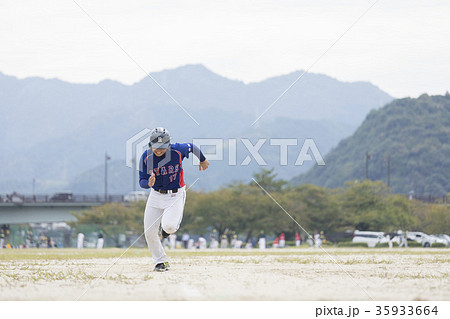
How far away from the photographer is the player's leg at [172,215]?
1276cm

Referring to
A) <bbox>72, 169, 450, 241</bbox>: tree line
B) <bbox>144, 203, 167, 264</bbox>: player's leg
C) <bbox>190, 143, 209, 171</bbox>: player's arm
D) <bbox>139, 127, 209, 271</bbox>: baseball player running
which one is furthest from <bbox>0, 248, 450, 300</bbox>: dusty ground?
<bbox>72, 169, 450, 241</bbox>: tree line

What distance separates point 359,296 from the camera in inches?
325

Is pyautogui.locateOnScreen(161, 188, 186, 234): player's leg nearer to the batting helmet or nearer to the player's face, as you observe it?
the player's face

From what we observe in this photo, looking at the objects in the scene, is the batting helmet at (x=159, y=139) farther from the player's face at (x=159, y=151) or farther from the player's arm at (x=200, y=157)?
the player's arm at (x=200, y=157)

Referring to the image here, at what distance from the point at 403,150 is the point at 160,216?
143m

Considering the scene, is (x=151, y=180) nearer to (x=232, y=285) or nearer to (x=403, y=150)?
(x=232, y=285)

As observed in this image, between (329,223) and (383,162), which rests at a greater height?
→ (383,162)

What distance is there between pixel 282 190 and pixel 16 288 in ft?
240

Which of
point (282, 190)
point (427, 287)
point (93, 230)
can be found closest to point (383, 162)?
point (282, 190)

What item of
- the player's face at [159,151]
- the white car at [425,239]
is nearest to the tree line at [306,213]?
the white car at [425,239]

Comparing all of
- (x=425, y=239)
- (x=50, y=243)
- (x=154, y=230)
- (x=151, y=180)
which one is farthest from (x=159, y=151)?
(x=425, y=239)

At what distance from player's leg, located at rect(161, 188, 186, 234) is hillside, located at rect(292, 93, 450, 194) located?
5058 inches

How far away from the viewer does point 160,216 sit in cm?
1295
